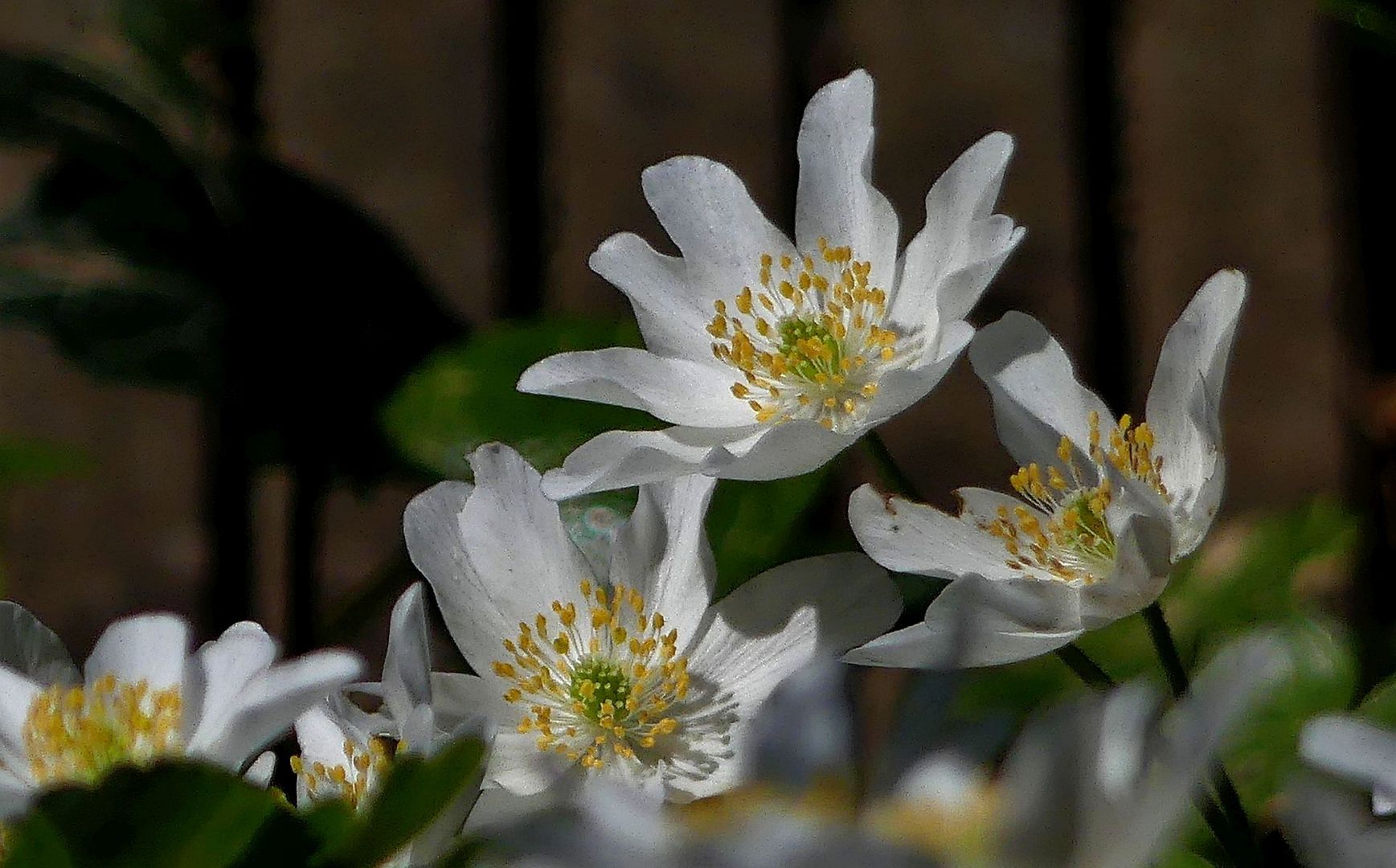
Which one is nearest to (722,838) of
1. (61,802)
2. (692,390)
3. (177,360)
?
(61,802)

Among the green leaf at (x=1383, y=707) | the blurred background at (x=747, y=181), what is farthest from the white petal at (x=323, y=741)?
the blurred background at (x=747, y=181)

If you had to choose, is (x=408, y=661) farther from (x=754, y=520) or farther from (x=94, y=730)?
(x=754, y=520)

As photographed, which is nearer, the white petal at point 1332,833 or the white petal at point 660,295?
the white petal at point 1332,833

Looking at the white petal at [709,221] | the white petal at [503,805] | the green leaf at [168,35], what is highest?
the green leaf at [168,35]

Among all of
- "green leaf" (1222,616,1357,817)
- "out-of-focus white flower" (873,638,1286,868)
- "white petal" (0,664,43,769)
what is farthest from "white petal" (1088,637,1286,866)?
"green leaf" (1222,616,1357,817)

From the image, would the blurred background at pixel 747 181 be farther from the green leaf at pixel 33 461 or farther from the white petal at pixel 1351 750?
the white petal at pixel 1351 750

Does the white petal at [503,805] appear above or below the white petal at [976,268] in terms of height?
below
